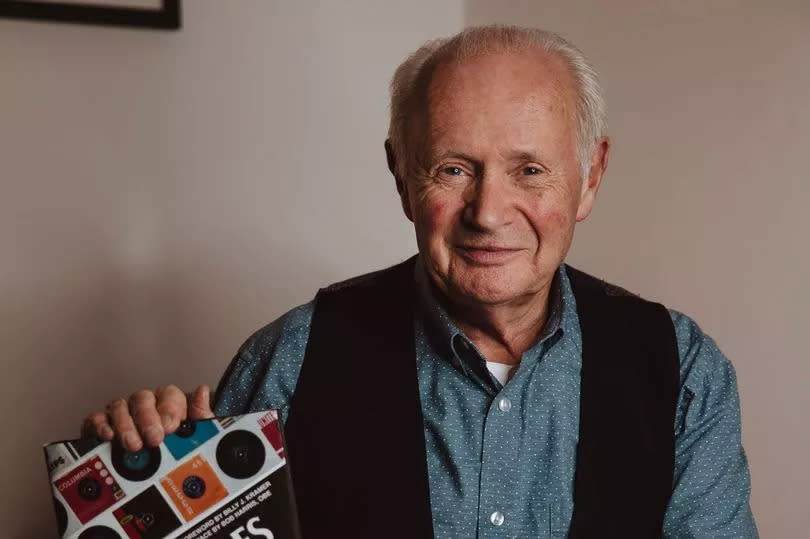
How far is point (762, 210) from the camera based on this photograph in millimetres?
1526

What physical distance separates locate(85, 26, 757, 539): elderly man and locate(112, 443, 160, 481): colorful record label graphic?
0.31 meters

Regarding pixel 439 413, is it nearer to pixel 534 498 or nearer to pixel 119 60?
pixel 534 498

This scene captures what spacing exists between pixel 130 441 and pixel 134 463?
3 cm

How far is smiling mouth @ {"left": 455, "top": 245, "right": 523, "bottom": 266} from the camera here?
1205 millimetres

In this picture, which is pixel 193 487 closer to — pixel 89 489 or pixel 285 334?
pixel 89 489

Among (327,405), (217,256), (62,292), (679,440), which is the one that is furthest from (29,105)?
(679,440)

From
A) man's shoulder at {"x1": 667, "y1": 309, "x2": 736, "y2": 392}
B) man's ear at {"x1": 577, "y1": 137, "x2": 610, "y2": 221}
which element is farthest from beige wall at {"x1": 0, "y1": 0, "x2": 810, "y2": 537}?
man's ear at {"x1": 577, "y1": 137, "x2": 610, "y2": 221}

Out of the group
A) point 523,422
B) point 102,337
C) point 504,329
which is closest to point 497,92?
point 504,329

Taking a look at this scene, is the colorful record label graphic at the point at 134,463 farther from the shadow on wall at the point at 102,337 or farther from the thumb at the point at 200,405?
the shadow on wall at the point at 102,337

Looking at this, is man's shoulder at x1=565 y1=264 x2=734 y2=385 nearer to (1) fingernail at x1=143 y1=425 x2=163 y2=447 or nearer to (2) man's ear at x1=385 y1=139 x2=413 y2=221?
(2) man's ear at x1=385 y1=139 x2=413 y2=221

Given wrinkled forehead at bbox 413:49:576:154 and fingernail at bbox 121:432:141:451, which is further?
wrinkled forehead at bbox 413:49:576:154

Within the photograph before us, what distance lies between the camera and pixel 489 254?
121 cm

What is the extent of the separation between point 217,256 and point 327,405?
0.63 metres

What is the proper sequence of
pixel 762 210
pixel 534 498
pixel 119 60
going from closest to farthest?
pixel 534 498
pixel 762 210
pixel 119 60
